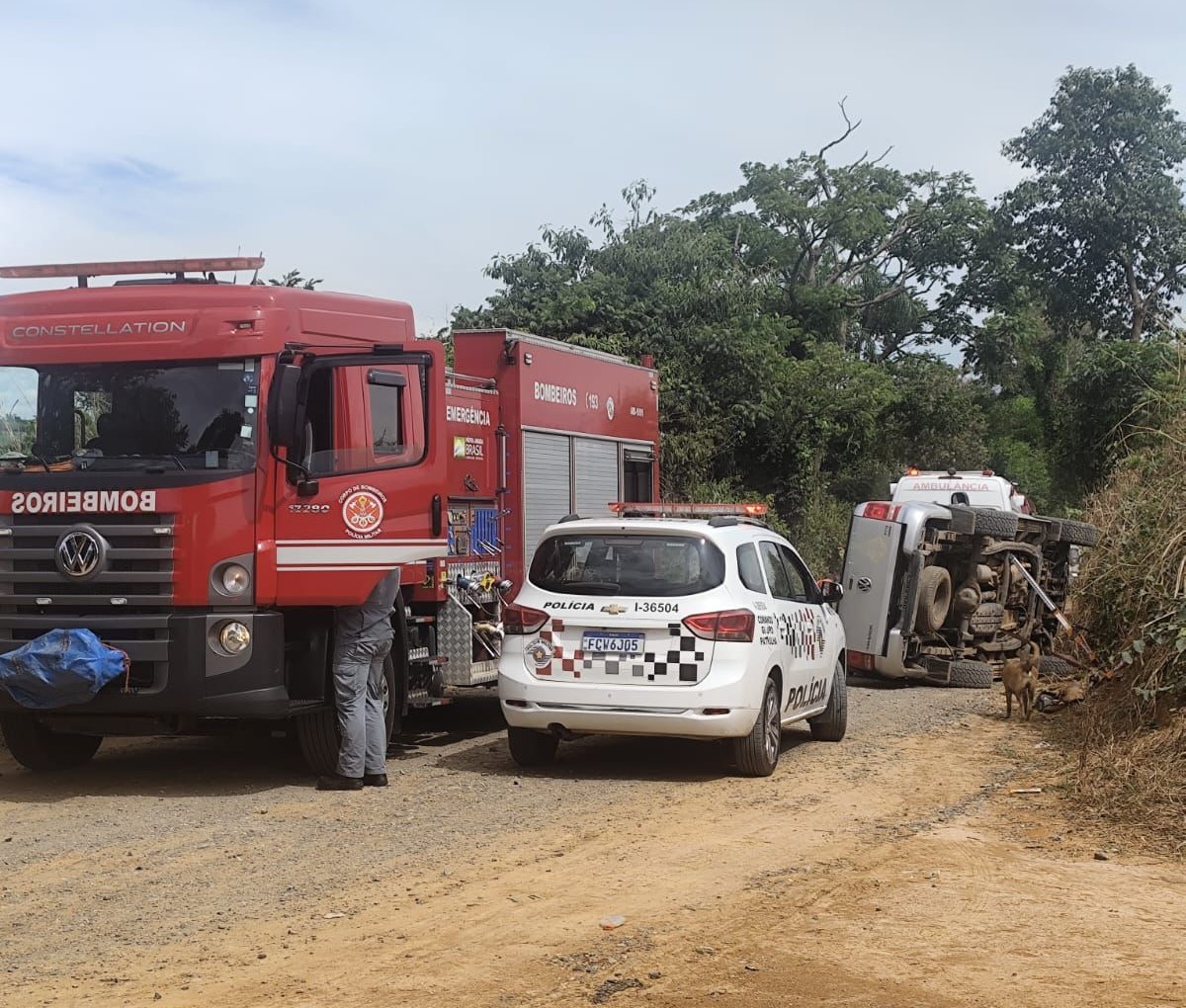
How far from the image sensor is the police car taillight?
1662 centimetres

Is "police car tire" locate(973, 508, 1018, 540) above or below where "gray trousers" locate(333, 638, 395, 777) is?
above

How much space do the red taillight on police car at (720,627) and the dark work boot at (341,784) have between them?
2.39 meters

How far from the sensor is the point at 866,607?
16.7 meters

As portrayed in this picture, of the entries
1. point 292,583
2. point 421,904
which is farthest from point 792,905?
point 292,583

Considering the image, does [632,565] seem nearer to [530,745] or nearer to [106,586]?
[530,745]

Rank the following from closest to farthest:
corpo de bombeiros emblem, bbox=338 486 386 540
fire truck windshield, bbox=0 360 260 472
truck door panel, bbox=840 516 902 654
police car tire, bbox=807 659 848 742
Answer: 1. fire truck windshield, bbox=0 360 260 472
2. corpo de bombeiros emblem, bbox=338 486 386 540
3. police car tire, bbox=807 659 848 742
4. truck door panel, bbox=840 516 902 654

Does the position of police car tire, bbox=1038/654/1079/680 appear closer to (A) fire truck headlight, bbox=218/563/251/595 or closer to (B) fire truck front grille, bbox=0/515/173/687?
(A) fire truck headlight, bbox=218/563/251/595

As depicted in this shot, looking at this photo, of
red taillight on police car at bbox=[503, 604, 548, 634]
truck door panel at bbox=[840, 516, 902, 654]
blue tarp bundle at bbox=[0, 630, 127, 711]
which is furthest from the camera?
truck door panel at bbox=[840, 516, 902, 654]

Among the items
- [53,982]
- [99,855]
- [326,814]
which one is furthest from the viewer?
[326,814]

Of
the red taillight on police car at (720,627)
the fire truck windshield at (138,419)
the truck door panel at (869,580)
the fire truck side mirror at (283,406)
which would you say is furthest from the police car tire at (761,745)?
the truck door panel at (869,580)

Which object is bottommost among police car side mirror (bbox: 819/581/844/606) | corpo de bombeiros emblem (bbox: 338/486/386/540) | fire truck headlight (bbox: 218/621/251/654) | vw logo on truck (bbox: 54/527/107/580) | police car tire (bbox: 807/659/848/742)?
police car tire (bbox: 807/659/848/742)

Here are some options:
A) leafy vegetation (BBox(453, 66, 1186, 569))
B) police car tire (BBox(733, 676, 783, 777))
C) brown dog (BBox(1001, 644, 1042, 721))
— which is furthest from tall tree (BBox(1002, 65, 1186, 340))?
police car tire (BBox(733, 676, 783, 777))

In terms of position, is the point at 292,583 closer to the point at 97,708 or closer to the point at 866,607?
the point at 97,708

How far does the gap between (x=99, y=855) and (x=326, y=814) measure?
1.49 meters
